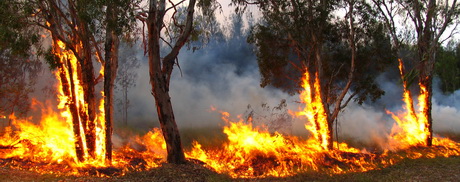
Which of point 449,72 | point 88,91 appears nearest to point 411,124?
point 88,91

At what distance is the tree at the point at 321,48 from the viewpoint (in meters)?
18.2

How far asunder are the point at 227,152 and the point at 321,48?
7.62 metres

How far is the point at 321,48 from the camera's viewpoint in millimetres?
19359

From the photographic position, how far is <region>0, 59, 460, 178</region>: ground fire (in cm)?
1345

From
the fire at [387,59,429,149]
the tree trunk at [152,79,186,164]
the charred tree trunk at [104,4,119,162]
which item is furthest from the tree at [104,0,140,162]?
the fire at [387,59,429,149]

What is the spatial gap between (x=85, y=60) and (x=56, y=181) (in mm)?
4856

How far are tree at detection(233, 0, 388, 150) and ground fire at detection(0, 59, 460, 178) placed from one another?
2.39 feet

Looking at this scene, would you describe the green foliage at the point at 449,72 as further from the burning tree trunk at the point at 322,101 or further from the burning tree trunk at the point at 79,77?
the burning tree trunk at the point at 79,77

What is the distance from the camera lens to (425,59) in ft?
60.8

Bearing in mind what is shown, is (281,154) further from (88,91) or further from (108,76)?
(88,91)

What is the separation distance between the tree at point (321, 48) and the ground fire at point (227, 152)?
2.39 feet

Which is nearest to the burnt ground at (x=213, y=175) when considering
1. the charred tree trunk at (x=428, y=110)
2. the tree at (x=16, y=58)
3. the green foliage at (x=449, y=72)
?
the tree at (x=16, y=58)

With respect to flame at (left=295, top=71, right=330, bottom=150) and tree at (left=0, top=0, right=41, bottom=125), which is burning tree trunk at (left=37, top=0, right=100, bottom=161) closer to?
tree at (left=0, top=0, right=41, bottom=125)

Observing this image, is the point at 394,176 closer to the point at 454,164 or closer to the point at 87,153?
the point at 454,164
